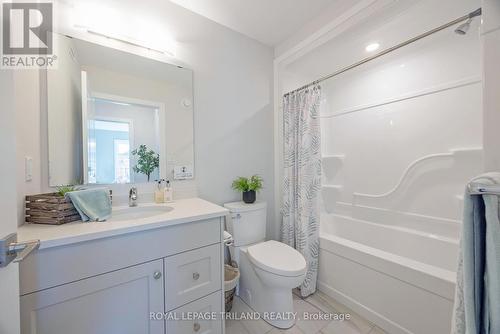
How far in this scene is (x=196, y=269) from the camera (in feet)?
3.68

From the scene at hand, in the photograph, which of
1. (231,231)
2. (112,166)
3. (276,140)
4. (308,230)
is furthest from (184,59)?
(308,230)

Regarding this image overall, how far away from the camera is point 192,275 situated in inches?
43.7

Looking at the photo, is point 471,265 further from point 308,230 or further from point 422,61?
point 422,61

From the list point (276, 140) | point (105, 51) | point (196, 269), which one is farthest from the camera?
point (276, 140)

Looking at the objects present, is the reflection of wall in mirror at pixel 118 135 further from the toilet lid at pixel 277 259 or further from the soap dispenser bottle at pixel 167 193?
the toilet lid at pixel 277 259

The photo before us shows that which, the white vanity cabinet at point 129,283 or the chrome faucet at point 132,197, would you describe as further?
the chrome faucet at point 132,197

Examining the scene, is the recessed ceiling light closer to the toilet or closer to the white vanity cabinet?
the toilet

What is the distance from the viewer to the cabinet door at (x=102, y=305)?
2.51ft

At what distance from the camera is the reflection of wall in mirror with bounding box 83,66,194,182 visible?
137 centimetres

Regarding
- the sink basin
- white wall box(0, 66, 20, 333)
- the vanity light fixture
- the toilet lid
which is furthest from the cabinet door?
the vanity light fixture

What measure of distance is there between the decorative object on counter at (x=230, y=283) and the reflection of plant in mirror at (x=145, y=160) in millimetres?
977

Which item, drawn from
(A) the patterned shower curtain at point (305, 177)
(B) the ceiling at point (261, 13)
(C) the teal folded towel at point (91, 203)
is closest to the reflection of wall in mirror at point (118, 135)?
(C) the teal folded towel at point (91, 203)

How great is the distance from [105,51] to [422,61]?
2576mm

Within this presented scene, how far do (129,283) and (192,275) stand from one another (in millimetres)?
303
